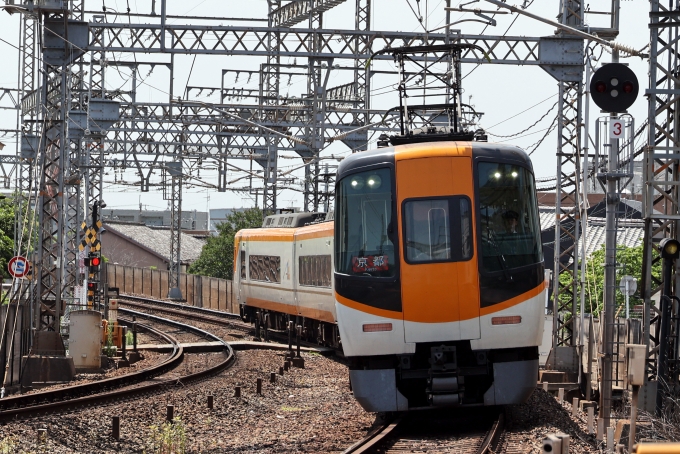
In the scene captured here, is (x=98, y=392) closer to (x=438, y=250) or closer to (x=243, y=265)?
(x=438, y=250)

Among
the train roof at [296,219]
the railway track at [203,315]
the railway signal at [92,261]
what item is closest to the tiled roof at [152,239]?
the railway track at [203,315]

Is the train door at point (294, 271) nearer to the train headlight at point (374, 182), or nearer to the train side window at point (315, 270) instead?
the train side window at point (315, 270)

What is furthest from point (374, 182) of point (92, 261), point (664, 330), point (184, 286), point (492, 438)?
point (184, 286)

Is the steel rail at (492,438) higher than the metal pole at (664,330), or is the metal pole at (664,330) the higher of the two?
the metal pole at (664,330)

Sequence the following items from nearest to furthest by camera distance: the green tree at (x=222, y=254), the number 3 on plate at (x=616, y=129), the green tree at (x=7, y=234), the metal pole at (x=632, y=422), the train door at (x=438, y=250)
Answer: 1. the metal pole at (x=632, y=422)
2. the train door at (x=438, y=250)
3. the number 3 on plate at (x=616, y=129)
4. the green tree at (x=7, y=234)
5. the green tree at (x=222, y=254)

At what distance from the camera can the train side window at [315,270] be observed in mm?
22094

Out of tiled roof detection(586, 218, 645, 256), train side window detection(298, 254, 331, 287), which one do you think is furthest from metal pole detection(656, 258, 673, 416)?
tiled roof detection(586, 218, 645, 256)

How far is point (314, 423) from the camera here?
43.2ft

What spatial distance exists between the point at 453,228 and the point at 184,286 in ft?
128

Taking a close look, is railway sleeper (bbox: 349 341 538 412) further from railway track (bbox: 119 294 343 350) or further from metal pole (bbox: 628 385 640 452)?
railway track (bbox: 119 294 343 350)

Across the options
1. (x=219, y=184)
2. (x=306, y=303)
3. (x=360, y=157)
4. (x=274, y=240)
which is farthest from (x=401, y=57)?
(x=219, y=184)

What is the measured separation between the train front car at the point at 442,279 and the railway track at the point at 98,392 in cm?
407

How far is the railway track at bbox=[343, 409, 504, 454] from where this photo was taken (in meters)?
10.6

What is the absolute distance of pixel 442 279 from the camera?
1196 centimetres
